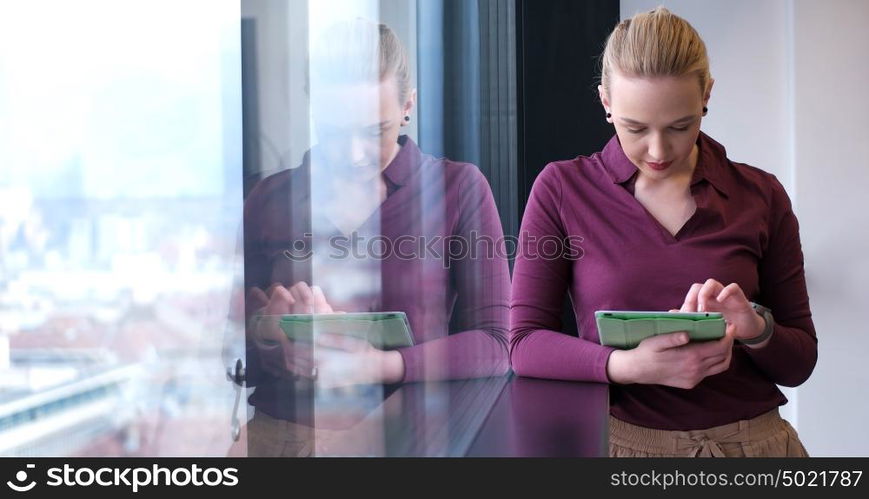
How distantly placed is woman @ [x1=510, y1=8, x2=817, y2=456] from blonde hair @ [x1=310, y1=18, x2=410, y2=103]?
1.17ft

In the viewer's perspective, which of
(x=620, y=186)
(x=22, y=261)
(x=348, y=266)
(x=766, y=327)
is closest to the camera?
(x=22, y=261)

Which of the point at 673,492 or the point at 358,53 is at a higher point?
the point at 358,53

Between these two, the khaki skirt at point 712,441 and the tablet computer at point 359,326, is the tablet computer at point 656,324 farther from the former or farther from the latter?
the tablet computer at point 359,326

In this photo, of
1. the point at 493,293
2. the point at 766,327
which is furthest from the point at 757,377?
the point at 493,293

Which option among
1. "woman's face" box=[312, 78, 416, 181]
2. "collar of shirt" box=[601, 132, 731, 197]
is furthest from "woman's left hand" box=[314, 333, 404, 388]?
"collar of shirt" box=[601, 132, 731, 197]

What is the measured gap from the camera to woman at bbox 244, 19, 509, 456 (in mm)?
699

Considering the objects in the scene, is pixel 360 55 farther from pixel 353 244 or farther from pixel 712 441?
pixel 712 441

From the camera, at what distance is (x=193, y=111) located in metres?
0.57

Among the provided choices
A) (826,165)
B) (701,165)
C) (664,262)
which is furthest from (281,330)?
(826,165)

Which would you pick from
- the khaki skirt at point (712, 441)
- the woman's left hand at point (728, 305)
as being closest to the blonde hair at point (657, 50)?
the woman's left hand at point (728, 305)

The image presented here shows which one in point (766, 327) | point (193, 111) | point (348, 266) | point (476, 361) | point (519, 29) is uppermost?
point (519, 29)

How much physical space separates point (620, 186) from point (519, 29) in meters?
1.54

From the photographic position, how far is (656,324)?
120 centimetres

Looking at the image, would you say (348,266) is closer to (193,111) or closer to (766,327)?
(193,111)
